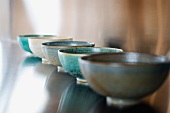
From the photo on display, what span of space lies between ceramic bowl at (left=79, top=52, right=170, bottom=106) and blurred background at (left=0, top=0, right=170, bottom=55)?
1.25 ft

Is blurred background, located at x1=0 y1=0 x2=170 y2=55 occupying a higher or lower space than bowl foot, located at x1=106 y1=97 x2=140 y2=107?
higher

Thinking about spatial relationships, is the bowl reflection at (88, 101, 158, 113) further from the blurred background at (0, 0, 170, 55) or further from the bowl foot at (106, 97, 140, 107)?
the blurred background at (0, 0, 170, 55)

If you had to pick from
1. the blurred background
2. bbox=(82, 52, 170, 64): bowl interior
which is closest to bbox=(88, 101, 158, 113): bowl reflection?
→ bbox=(82, 52, 170, 64): bowl interior

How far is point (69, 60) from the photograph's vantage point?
2.57ft

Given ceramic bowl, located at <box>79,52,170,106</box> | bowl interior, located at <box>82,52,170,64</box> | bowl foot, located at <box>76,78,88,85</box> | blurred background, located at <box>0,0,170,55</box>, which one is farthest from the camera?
blurred background, located at <box>0,0,170,55</box>

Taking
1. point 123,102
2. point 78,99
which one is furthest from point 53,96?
point 123,102

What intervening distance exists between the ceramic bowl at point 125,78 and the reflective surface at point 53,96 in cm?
3

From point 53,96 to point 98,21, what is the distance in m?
0.69

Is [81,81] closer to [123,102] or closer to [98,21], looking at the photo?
[123,102]

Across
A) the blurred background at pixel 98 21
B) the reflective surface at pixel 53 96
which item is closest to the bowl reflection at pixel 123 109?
the reflective surface at pixel 53 96

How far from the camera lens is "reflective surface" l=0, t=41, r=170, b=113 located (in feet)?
2.02

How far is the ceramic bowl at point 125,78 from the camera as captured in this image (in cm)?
55

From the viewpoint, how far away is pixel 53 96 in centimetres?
Result: 73

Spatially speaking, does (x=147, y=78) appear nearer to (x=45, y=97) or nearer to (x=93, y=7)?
(x=45, y=97)
